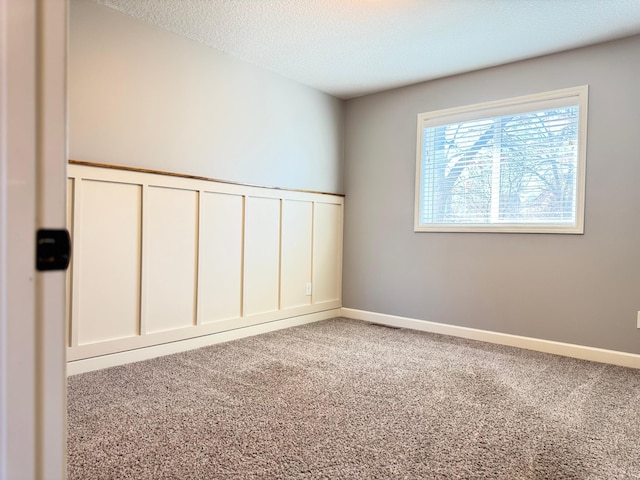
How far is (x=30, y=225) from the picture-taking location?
525 millimetres

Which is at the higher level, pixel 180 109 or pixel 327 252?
pixel 180 109

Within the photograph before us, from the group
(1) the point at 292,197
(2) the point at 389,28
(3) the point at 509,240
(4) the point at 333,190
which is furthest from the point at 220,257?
(3) the point at 509,240

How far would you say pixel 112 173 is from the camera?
2.52m

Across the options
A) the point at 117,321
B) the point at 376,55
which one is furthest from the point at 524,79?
the point at 117,321

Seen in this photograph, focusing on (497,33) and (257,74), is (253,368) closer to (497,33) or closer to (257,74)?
(257,74)

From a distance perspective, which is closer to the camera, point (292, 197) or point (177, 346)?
point (177, 346)

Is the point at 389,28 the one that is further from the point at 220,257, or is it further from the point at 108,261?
the point at 108,261

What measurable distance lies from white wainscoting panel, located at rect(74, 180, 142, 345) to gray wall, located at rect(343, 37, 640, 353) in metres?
2.19

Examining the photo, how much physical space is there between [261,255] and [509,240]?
1993 mm

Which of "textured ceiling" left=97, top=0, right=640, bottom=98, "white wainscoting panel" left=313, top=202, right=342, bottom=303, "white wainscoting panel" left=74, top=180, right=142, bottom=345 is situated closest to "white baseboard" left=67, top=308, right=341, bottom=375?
"white wainscoting panel" left=74, top=180, right=142, bottom=345

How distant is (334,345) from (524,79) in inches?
98.9

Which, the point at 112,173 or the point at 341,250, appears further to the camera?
the point at 341,250

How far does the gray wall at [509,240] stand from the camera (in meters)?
2.80

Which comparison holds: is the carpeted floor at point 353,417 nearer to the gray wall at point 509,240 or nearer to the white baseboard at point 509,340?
the white baseboard at point 509,340
